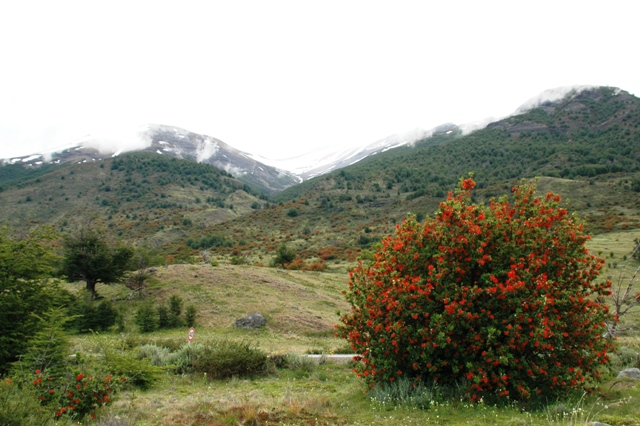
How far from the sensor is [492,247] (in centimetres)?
796

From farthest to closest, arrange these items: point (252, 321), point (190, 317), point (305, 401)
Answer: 1. point (190, 317)
2. point (252, 321)
3. point (305, 401)

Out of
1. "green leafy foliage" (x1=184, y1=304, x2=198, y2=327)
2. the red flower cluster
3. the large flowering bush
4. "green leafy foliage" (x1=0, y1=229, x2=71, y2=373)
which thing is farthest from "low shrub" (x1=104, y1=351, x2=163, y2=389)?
"green leafy foliage" (x1=184, y1=304, x2=198, y2=327)

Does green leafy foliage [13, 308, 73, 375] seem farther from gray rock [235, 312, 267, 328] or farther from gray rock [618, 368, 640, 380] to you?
gray rock [618, 368, 640, 380]

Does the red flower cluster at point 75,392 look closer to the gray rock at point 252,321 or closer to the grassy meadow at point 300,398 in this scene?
the grassy meadow at point 300,398

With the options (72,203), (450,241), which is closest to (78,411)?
(450,241)

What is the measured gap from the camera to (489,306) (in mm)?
7371

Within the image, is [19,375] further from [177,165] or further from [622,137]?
[177,165]

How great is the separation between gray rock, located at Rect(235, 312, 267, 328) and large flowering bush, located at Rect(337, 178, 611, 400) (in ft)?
40.4

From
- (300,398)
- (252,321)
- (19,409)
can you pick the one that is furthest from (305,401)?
(252,321)

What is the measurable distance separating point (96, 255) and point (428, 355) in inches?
822

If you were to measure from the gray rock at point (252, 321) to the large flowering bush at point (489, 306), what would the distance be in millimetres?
12328

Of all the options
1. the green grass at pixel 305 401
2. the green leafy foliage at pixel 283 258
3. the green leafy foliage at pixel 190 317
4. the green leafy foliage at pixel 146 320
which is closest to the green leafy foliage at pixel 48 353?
the green grass at pixel 305 401

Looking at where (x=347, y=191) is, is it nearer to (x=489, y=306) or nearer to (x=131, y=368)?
(x=131, y=368)

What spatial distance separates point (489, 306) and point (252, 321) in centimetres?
1482
